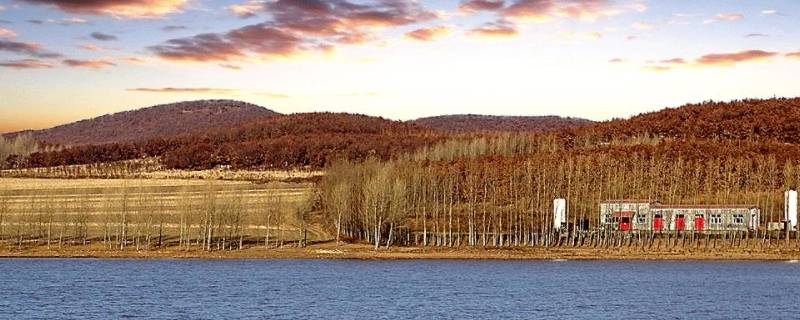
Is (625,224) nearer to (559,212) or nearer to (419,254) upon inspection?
(559,212)

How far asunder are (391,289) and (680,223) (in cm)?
5993

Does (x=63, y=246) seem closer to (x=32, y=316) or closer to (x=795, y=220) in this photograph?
(x=32, y=316)

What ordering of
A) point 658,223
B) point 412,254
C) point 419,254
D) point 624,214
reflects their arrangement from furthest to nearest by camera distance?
point 624,214
point 658,223
point 419,254
point 412,254

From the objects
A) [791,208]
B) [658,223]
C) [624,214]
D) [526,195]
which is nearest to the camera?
[791,208]

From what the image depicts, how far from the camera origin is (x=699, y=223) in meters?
133

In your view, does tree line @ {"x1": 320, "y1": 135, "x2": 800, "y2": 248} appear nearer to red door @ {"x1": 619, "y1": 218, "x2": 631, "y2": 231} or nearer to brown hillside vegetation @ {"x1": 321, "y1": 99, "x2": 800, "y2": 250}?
brown hillside vegetation @ {"x1": 321, "y1": 99, "x2": 800, "y2": 250}

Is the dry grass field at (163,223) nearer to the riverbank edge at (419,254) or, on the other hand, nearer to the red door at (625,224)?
the riverbank edge at (419,254)

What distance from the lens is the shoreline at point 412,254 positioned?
114 metres

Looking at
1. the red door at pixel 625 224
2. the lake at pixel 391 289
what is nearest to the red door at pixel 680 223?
the red door at pixel 625 224

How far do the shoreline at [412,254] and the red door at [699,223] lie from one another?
1243 centimetres

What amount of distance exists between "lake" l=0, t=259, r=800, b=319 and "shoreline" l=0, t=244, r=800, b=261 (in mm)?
1961

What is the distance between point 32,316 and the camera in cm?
6312

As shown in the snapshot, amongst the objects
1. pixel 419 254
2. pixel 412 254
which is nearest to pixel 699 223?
pixel 419 254

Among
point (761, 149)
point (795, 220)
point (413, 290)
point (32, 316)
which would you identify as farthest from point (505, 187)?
point (32, 316)
